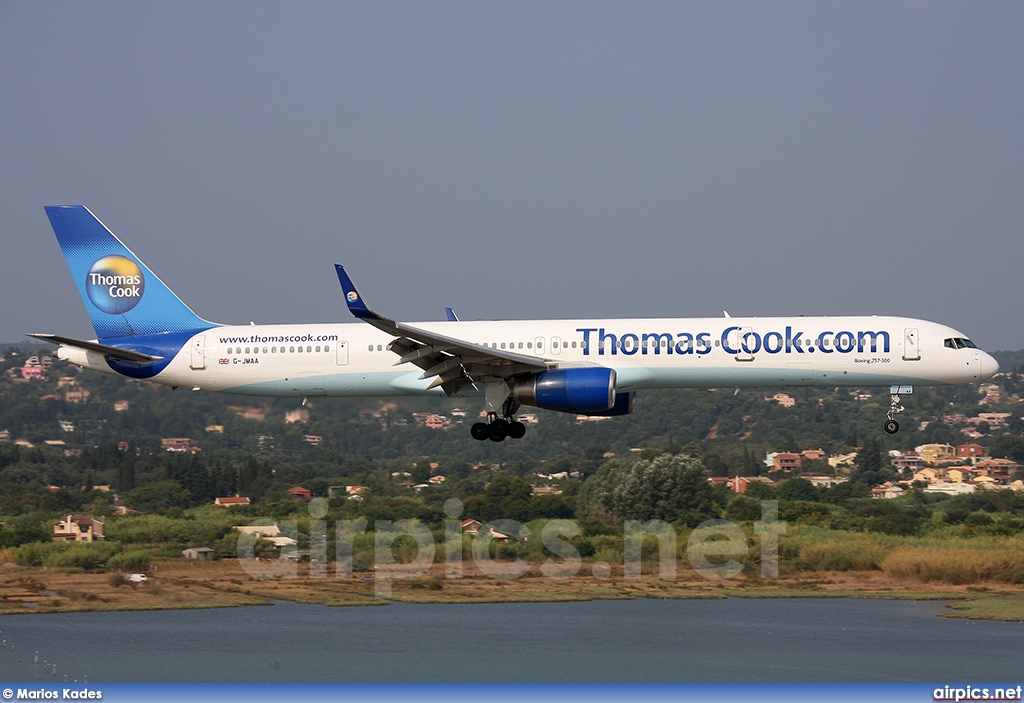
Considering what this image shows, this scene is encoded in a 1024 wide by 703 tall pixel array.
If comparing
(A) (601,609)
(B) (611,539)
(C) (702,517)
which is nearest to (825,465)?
(C) (702,517)

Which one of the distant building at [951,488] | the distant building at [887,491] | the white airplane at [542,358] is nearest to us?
the white airplane at [542,358]

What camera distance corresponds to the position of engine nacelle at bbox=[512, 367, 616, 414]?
1364 inches

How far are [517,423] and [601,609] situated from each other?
138 feet

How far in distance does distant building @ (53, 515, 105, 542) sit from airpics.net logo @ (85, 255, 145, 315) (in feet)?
126

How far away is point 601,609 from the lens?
75875 mm

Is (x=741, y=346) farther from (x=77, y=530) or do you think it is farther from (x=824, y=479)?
(x=824, y=479)

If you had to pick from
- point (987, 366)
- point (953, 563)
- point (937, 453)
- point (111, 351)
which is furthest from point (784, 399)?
point (111, 351)

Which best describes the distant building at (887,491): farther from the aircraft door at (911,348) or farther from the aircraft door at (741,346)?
the aircraft door at (741,346)

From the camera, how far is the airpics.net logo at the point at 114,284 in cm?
4138

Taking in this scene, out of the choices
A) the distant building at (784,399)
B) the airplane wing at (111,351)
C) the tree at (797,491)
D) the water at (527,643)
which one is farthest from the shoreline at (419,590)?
the airplane wing at (111,351)

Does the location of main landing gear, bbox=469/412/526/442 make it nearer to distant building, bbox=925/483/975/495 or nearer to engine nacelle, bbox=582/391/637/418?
engine nacelle, bbox=582/391/637/418

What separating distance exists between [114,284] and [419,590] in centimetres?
4137

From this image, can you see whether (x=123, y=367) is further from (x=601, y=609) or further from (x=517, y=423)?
(x=601, y=609)

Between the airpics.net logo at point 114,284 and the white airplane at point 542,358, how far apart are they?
166 centimetres
